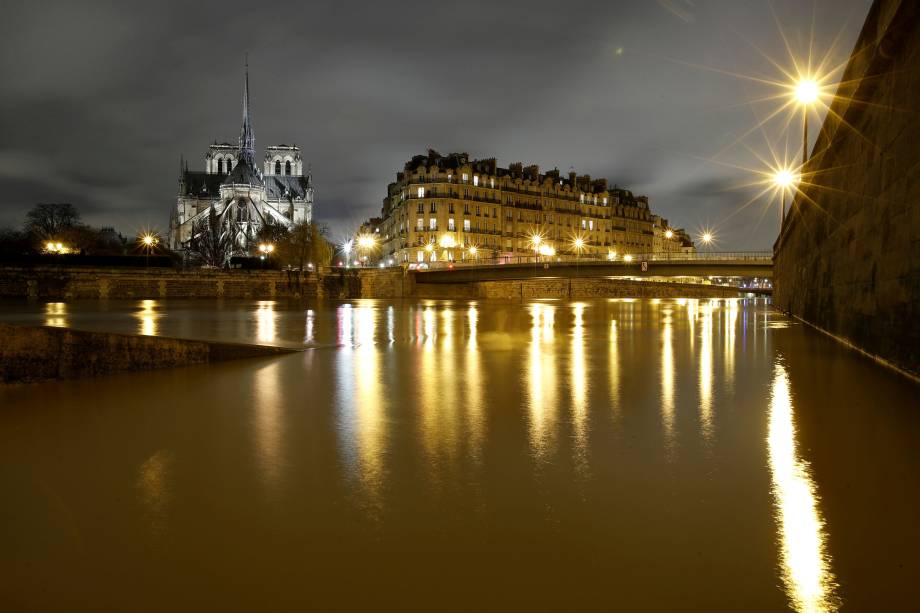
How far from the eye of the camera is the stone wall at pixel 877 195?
33.4 ft

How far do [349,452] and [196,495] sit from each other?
1593 millimetres

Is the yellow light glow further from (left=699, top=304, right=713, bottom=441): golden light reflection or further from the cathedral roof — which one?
the cathedral roof

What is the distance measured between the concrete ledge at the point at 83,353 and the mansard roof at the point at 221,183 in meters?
150

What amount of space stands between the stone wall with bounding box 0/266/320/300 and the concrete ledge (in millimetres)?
49503

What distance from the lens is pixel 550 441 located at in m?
6.47

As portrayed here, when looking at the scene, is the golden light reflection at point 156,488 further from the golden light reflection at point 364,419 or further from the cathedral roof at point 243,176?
the cathedral roof at point 243,176

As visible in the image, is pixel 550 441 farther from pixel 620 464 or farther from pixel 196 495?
pixel 196 495

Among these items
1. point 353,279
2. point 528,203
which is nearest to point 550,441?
point 353,279

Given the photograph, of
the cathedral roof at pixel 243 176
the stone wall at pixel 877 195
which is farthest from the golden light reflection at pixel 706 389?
the cathedral roof at pixel 243 176

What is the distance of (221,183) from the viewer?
510 feet

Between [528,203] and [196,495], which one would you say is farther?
[528,203]

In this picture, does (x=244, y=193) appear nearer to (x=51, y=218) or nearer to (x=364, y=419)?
(x=51, y=218)

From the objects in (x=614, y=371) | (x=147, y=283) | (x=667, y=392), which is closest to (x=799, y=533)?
(x=667, y=392)

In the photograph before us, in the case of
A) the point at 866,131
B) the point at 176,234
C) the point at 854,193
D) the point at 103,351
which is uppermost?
the point at 176,234
